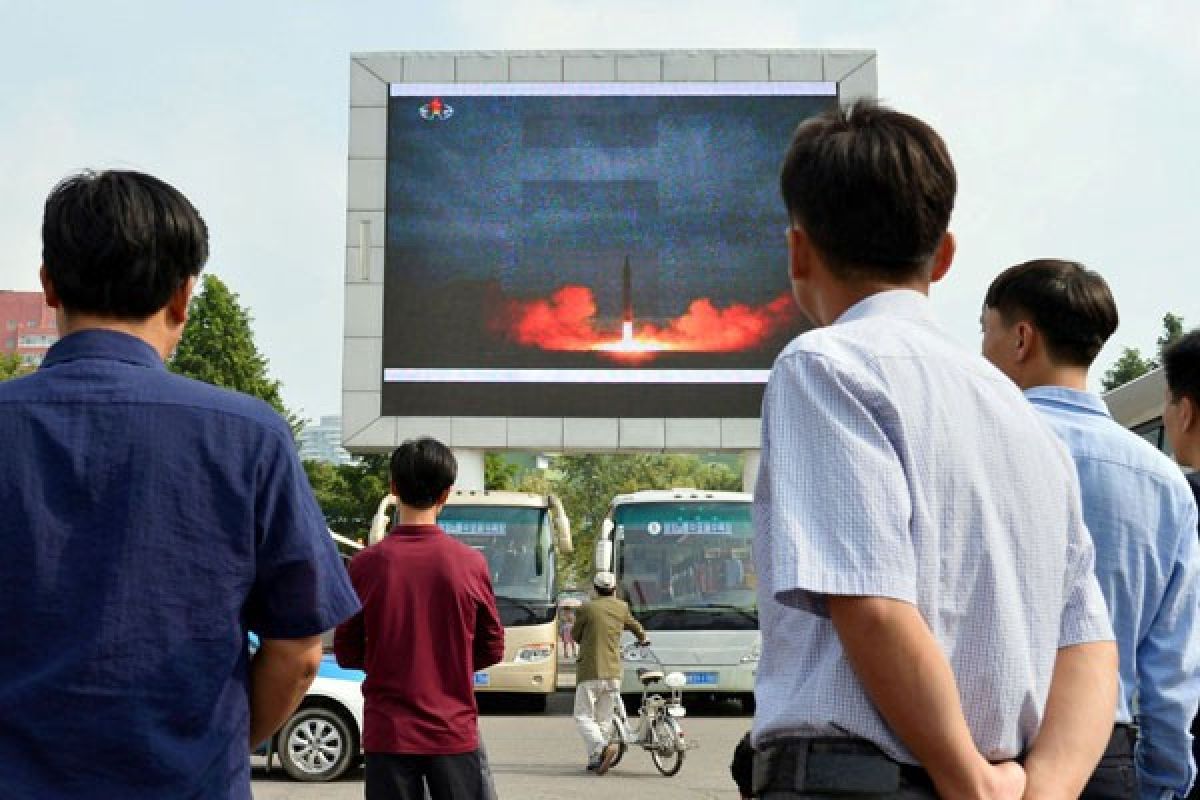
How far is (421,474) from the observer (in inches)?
216

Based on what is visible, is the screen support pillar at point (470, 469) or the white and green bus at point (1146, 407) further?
the screen support pillar at point (470, 469)

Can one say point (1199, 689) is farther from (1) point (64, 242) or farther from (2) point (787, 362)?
(1) point (64, 242)

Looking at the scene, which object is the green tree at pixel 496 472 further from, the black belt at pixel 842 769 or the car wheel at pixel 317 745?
the black belt at pixel 842 769

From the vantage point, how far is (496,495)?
2286cm

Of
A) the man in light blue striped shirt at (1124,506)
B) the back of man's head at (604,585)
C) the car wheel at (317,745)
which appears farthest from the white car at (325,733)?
the man in light blue striped shirt at (1124,506)

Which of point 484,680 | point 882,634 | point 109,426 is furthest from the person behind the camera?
point 484,680

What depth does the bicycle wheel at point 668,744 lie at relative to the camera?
47.5 feet

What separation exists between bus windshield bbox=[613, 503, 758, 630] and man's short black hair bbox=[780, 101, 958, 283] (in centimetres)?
1917

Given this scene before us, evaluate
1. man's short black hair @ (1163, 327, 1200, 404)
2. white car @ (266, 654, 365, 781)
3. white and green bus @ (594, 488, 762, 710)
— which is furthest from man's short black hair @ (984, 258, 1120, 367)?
white and green bus @ (594, 488, 762, 710)

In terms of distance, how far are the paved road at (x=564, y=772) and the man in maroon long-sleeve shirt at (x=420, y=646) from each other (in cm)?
681

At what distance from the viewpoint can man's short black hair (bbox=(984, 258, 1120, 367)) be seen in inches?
145

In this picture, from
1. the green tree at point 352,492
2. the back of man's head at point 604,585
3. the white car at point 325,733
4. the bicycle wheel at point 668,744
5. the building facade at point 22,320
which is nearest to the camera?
the white car at point 325,733

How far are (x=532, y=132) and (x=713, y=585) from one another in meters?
12.2

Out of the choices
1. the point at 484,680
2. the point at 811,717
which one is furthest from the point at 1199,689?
the point at 484,680
